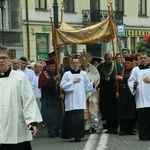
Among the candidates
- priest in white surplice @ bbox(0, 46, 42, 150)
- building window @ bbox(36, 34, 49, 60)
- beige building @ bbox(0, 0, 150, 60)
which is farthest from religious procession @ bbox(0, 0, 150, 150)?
building window @ bbox(36, 34, 49, 60)

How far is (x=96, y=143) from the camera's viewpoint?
11336 millimetres

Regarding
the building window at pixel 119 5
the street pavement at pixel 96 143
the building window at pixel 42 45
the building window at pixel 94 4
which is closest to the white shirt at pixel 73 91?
the street pavement at pixel 96 143

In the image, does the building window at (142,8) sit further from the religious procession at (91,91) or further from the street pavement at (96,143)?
the street pavement at (96,143)

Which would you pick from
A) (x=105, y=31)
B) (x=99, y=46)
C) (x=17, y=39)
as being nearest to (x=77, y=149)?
(x=105, y=31)

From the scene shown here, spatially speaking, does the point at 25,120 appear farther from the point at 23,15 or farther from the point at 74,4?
the point at 74,4

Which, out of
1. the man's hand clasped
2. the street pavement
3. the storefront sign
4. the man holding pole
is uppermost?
the storefront sign

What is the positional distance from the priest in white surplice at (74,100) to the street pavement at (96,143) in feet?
1.02

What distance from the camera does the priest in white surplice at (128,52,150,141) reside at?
11750mm

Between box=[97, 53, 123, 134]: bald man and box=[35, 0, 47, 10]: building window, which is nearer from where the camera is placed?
box=[97, 53, 123, 134]: bald man

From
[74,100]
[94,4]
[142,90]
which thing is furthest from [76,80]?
[94,4]

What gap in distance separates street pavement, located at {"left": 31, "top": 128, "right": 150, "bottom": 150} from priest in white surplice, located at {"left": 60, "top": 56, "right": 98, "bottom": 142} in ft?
1.02

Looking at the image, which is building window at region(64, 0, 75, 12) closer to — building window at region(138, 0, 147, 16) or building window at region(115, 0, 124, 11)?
building window at region(115, 0, 124, 11)

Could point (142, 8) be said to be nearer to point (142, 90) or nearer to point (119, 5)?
point (119, 5)

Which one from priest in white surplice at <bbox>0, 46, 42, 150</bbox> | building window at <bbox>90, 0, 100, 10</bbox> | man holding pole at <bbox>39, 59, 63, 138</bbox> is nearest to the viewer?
priest in white surplice at <bbox>0, 46, 42, 150</bbox>
